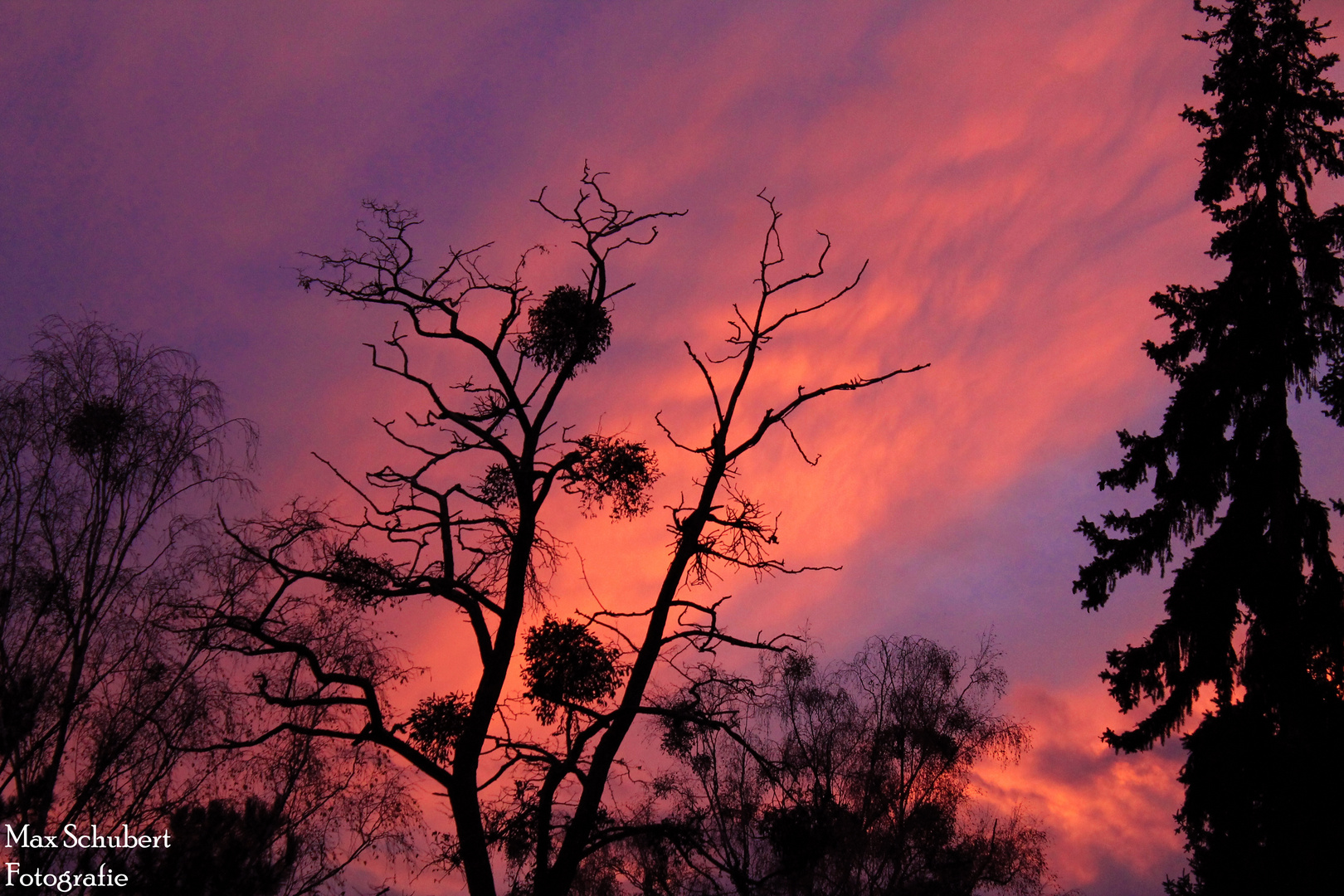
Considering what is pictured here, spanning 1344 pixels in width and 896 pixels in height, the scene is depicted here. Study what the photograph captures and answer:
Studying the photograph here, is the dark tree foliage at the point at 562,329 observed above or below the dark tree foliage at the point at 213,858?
above

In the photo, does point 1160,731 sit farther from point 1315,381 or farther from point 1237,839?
point 1315,381

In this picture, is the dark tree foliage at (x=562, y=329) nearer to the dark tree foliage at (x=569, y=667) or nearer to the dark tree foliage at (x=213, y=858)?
the dark tree foliage at (x=569, y=667)

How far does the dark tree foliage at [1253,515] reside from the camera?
13633 mm

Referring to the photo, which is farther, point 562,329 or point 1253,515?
point 1253,515

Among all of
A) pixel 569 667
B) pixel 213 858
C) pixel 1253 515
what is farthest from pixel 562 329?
pixel 1253 515

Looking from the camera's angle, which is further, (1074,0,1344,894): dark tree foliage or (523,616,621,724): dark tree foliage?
(1074,0,1344,894): dark tree foliage

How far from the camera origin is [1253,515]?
15.5m

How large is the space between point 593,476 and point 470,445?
1.35 meters

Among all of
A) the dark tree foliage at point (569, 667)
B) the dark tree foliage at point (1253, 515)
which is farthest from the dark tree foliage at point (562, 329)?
the dark tree foliage at point (1253, 515)

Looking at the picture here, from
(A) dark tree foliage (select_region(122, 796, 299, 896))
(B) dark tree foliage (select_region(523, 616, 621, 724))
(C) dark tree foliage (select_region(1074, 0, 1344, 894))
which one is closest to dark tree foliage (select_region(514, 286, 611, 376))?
(B) dark tree foliage (select_region(523, 616, 621, 724))

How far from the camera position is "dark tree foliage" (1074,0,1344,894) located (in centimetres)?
1363

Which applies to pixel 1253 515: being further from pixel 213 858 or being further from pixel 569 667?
pixel 213 858

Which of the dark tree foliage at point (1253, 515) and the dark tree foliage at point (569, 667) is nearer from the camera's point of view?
the dark tree foliage at point (569, 667)

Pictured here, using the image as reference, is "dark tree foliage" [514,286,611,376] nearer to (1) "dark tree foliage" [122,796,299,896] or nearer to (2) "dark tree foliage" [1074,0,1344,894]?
(1) "dark tree foliage" [122,796,299,896]
